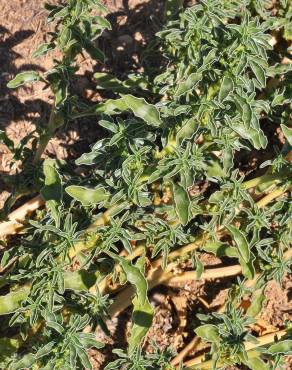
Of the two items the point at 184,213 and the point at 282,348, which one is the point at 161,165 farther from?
the point at 282,348

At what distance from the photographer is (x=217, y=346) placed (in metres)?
2.82

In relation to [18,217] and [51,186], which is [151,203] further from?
[18,217]

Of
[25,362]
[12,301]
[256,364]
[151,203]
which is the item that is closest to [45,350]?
[25,362]

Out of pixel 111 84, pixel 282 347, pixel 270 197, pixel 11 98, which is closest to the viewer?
pixel 282 347

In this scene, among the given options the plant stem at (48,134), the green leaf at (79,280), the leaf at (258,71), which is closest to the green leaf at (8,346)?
the green leaf at (79,280)

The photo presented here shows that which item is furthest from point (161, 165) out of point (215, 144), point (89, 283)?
point (89, 283)

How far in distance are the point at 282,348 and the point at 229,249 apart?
61 centimetres

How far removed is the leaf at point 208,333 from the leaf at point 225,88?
0.99m

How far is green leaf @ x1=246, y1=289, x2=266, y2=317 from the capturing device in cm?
340

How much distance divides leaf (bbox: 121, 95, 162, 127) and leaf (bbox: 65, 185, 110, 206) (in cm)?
35

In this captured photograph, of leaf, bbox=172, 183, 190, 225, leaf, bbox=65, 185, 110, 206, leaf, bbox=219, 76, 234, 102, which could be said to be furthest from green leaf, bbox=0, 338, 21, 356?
leaf, bbox=219, 76, 234, 102

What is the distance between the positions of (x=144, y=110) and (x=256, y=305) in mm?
1324

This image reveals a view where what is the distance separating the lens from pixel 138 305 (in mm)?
2922

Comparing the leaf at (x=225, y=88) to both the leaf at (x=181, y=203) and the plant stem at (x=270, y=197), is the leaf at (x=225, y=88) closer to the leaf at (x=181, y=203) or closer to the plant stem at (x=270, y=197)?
the leaf at (x=181, y=203)
